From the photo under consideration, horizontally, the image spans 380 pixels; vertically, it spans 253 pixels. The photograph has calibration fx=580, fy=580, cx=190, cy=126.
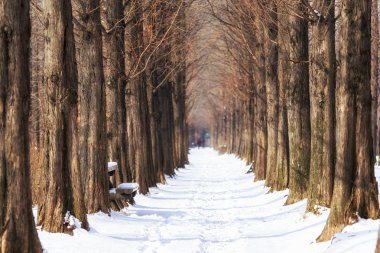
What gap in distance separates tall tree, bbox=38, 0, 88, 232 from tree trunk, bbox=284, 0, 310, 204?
22.0ft

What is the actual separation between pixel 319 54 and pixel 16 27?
7106 millimetres

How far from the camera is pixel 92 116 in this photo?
13.4m

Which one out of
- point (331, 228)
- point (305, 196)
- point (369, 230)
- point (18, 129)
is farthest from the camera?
point (305, 196)

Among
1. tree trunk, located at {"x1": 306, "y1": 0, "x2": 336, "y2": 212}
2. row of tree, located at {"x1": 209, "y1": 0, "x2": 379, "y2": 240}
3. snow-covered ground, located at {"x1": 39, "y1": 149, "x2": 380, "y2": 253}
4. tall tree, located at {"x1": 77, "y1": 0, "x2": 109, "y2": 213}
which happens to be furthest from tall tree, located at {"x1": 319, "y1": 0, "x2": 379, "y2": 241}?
tall tree, located at {"x1": 77, "y1": 0, "x2": 109, "y2": 213}

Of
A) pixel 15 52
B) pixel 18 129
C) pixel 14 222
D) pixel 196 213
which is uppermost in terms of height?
pixel 15 52

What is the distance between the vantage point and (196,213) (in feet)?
50.3

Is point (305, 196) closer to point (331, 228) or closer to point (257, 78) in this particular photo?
point (331, 228)

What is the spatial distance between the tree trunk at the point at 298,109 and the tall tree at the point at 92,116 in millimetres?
5054

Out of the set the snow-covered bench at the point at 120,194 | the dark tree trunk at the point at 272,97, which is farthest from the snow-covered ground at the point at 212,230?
the dark tree trunk at the point at 272,97

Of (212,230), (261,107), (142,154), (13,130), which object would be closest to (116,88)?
(142,154)

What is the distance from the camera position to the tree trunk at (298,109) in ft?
49.4

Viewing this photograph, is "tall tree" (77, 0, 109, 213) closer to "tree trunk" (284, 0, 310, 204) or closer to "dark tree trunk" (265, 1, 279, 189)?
"tree trunk" (284, 0, 310, 204)

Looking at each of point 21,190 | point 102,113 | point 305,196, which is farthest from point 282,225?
point 21,190

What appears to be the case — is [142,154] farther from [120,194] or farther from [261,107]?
[261,107]
